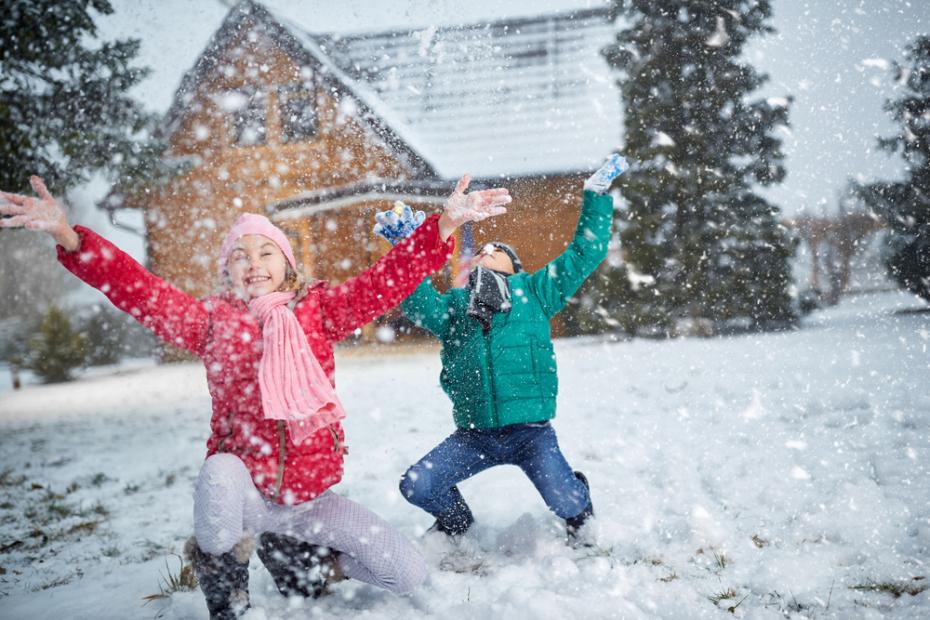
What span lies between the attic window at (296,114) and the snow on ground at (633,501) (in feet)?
7.11

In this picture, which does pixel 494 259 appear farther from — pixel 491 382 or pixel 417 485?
pixel 417 485

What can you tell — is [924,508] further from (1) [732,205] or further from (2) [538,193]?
(1) [732,205]

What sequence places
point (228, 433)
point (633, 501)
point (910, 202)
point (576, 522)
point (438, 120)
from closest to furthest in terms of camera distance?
point (228, 433), point (576, 522), point (633, 501), point (438, 120), point (910, 202)

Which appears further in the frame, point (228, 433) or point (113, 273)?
point (228, 433)

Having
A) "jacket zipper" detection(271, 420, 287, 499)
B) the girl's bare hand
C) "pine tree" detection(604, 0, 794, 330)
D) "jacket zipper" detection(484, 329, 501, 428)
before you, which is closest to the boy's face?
"jacket zipper" detection(484, 329, 501, 428)

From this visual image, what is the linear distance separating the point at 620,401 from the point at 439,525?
2574 mm

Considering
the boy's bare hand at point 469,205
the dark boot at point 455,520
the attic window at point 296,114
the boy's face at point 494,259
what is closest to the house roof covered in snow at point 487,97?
the attic window at point 296,114

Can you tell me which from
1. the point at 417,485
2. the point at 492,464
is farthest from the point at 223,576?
the point at 492,464

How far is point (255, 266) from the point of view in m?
1.99

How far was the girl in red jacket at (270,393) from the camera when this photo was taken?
67.4 inches

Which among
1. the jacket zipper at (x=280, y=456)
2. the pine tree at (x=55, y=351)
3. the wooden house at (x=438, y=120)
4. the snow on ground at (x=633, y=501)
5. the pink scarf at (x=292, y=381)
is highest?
the wooden house at (x=438, y=120)

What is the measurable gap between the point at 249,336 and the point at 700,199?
7.98m

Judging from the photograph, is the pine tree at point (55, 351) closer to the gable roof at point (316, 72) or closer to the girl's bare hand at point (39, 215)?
the gable roof at point (316, 72)

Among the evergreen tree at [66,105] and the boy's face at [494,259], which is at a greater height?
the evergreen tree at [66,105]
